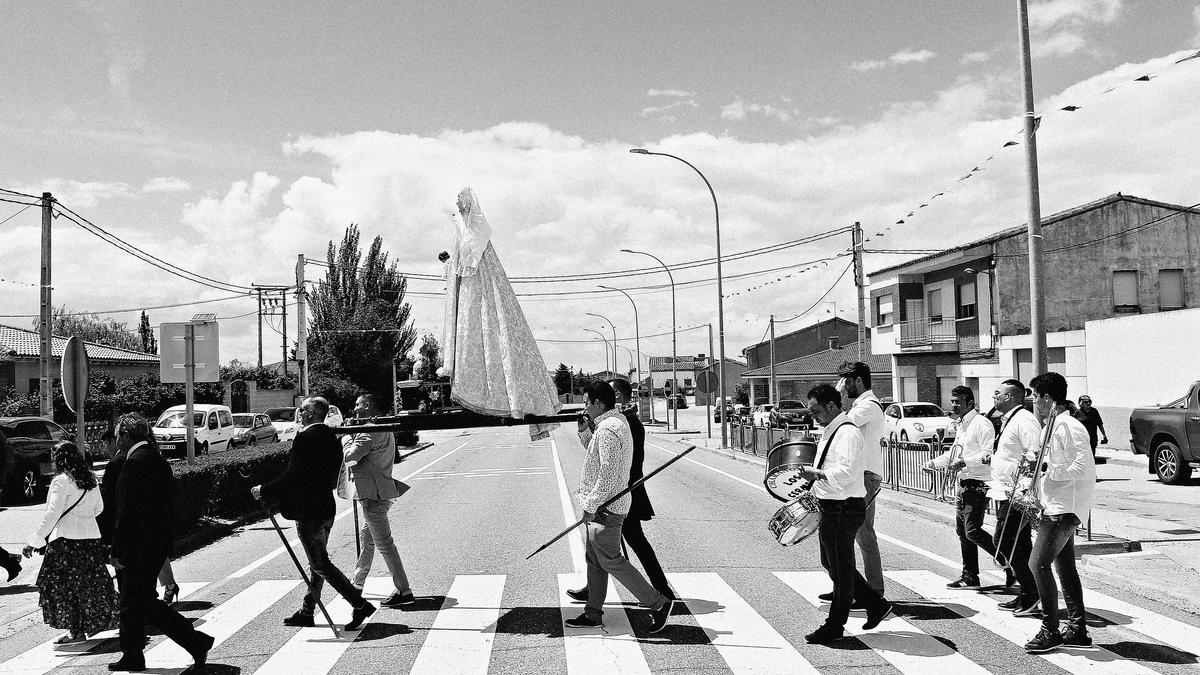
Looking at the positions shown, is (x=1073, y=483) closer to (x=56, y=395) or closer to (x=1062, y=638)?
(x=1062, y=638)

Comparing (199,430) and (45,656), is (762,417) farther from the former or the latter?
(45,656)

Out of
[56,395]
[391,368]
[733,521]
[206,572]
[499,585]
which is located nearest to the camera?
[499,585]

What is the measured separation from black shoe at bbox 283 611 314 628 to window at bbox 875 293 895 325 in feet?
115

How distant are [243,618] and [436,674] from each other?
2344mm

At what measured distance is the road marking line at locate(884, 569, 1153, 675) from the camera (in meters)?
5.34

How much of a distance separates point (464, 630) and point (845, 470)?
290cm

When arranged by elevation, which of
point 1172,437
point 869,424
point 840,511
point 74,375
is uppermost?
point 74,375

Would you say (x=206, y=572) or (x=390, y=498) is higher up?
(x=390, y=498)

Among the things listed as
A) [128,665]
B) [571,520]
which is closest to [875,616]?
[128,665]

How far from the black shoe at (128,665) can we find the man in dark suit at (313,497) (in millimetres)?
1148

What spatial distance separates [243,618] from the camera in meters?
6.91

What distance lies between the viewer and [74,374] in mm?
10109

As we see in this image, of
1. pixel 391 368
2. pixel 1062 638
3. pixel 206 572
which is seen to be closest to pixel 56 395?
pixel 391 368

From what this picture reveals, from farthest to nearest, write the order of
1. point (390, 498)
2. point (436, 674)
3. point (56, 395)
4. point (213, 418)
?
point (56, 395) → point (213, 418) → point (390, 498) → point (436, 674)
